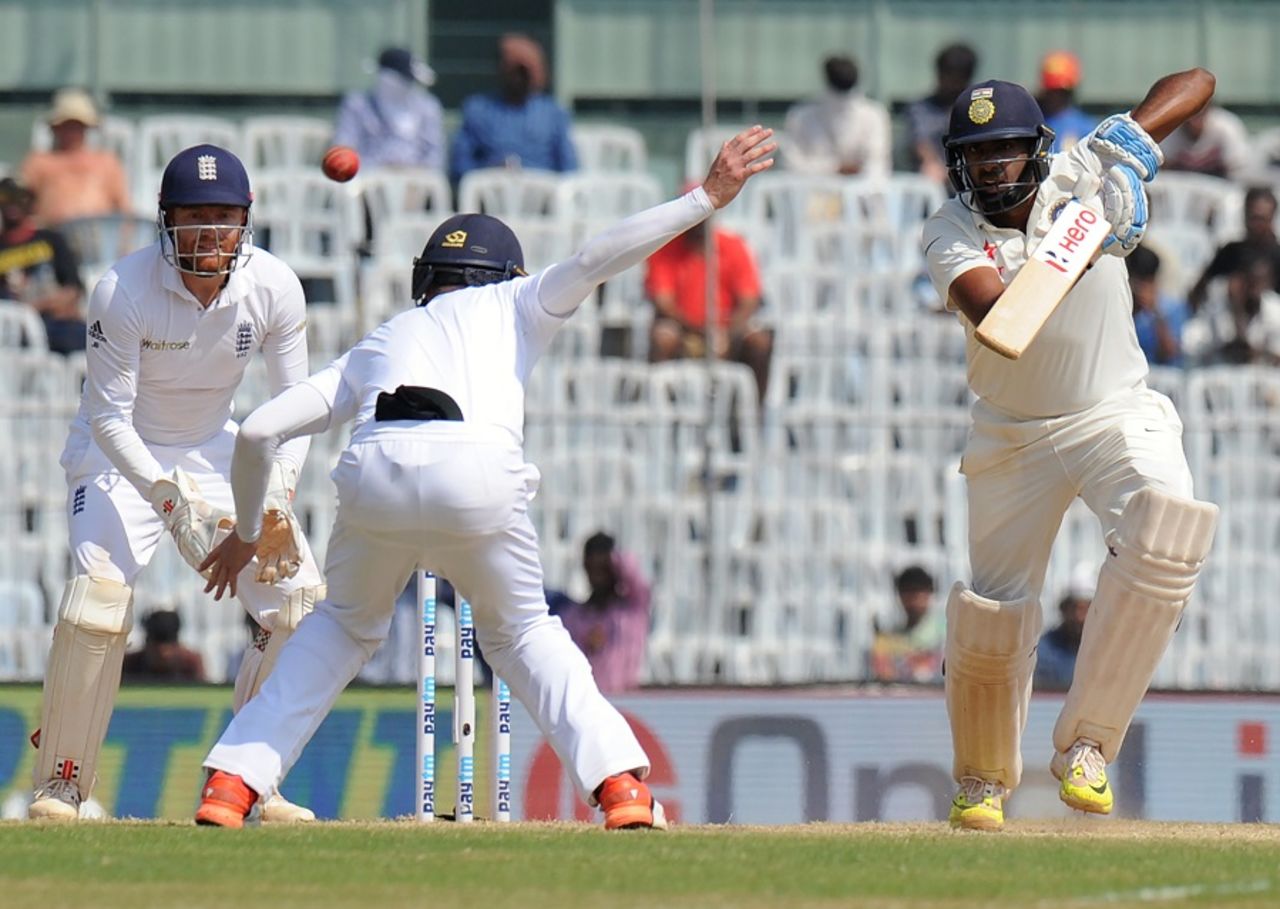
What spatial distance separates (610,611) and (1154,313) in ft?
10.8

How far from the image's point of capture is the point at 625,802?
6.17 meters

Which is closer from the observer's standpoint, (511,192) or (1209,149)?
(511,192)

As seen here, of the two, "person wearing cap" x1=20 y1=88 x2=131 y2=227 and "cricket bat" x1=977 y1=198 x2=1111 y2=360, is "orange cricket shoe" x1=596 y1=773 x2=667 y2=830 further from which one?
"person wearing cap" x1=20 y1=88 x2=131 y2=227

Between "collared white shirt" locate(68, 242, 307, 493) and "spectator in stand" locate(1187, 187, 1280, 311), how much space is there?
5.95 meters

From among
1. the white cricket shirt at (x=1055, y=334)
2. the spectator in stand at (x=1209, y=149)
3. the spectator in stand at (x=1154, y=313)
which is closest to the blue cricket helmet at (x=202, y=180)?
the white cricket shirt at (x=1055, y=334)

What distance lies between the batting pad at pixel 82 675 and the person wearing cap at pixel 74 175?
19.2 ft

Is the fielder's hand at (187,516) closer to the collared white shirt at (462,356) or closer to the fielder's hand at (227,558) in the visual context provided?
the fielder's hand at (227,558)

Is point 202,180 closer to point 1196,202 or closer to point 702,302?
point 702,302

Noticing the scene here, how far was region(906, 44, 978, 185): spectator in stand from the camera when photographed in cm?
1310

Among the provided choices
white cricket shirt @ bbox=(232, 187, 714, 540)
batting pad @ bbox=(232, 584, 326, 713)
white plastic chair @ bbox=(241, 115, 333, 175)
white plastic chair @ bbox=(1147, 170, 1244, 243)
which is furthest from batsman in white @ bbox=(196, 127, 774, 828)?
white plastic chair @ bbox=(241, 115, 333, 175)

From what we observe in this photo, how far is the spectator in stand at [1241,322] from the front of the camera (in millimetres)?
11758

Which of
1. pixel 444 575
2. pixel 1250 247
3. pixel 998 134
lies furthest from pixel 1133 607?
pixel 1250 247

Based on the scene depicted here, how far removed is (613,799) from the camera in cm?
616

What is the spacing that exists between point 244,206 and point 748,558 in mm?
3747
